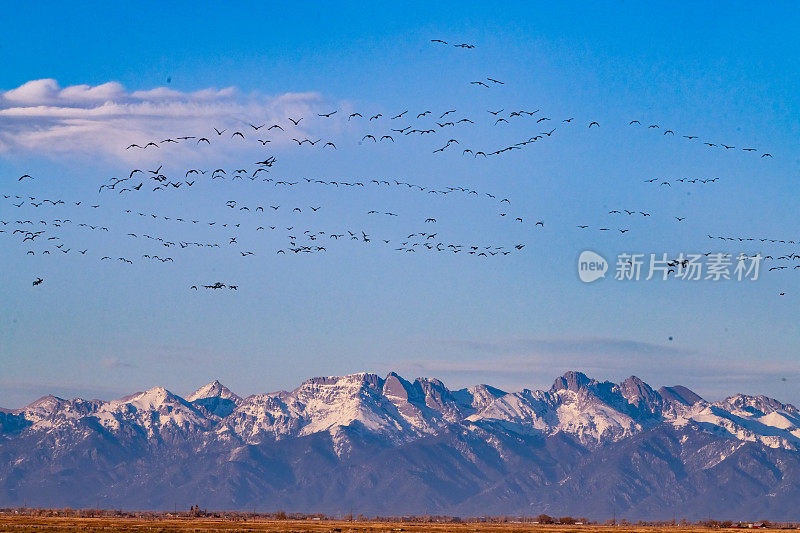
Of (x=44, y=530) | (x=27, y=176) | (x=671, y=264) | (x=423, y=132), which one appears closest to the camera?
(x=423, y=132)

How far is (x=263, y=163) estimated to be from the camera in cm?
12262

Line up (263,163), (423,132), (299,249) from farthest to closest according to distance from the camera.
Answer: (299,249) < (263,163) < (423,132)

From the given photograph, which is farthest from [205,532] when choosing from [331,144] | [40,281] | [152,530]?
[331,144]

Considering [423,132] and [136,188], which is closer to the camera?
[423,132]

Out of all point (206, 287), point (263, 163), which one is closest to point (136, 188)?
point (263, 163)

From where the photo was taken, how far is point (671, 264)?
508ft

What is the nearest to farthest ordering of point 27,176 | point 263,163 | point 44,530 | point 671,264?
1. point 263,163
2. point 27,176
3. point 671,264
4. point 44,530

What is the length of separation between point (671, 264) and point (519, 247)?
2313 cm

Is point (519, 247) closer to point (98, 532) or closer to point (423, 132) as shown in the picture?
point (423, 132)

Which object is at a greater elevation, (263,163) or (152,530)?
(263,163)

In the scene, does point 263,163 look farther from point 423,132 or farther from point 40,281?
point 40,281

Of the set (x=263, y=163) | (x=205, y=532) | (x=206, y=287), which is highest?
(x=263, y=163)

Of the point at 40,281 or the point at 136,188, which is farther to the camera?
the point at 40,281

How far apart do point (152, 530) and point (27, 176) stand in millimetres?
85519
